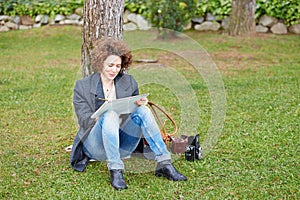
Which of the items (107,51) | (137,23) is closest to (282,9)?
(137,23)

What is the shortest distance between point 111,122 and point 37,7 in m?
9.41

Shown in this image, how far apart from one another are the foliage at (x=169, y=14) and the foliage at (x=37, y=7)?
8.42 ft

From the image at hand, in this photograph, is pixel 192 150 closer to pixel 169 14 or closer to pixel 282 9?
pixel 169 14

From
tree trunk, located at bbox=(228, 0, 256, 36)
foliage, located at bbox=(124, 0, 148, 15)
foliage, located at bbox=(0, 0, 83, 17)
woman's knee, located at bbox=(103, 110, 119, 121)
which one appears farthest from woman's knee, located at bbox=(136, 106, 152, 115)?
foliage, located at bbox=(0, 0, 83, 17)

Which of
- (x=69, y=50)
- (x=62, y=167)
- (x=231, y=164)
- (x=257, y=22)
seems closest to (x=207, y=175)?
(x=231, y=164)

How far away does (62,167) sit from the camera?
4062 mm

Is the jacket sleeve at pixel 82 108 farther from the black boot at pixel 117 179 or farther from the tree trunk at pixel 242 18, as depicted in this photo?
the tree trunk at pixel 242 18

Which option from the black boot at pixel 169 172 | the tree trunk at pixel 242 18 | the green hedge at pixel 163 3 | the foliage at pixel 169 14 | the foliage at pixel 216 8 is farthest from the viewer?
the foliage at pixel 216 8

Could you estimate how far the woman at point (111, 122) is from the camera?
3.70m

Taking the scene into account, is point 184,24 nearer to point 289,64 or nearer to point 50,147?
point 289,64

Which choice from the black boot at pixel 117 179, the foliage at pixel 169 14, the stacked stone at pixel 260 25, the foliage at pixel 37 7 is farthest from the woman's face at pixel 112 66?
the foliage at pixel 37 7

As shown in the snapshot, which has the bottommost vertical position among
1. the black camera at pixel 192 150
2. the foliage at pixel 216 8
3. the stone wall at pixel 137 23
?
the stone wall at pixel 137 23

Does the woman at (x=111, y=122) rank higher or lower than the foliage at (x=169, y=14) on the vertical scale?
higher

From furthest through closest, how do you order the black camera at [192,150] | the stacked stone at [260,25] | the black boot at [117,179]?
1. the stacked stone at [260,25]
2. the black camera at [192,150]
3. the black boot at [117,179]
